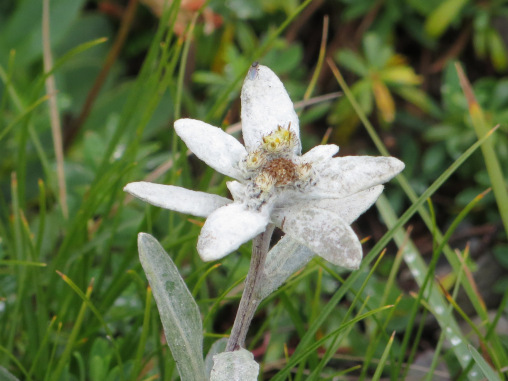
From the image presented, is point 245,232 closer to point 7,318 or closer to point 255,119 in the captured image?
point 255,119

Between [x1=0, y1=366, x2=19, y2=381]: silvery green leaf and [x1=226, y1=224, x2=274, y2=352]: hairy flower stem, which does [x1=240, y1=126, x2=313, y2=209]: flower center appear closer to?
[x1=226, y1=224, x2=274, y2=352]: hairy flower stem

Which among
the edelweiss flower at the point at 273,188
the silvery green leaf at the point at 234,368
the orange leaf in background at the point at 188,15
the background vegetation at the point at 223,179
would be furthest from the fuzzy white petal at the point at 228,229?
the orange leaf in background at the point at 188,15

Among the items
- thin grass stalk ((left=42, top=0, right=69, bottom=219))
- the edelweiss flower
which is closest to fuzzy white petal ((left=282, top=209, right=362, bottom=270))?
the edelweiss flower

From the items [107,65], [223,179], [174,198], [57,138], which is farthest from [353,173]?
[107,65]

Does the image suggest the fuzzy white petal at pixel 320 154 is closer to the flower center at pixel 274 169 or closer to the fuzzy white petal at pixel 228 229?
the flower center at pixel 274 169

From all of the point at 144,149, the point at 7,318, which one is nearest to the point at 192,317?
the point at 7,318

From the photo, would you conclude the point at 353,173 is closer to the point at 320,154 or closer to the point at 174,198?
the point at 320,154
